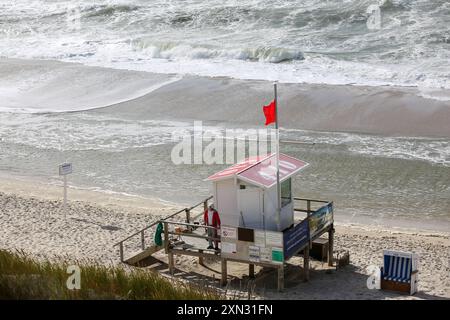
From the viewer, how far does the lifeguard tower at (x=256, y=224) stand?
16453 mm

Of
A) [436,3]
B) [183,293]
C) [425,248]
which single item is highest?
[436,3]

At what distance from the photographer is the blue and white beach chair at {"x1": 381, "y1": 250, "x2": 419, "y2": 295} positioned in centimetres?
1628

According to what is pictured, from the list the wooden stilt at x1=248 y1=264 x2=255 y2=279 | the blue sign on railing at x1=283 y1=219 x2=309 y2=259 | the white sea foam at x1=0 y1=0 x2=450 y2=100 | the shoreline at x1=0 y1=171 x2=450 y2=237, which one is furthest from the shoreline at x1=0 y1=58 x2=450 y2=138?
the wooden stilt at x1=248 y1=264 x2=255 y2=279

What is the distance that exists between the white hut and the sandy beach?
1195 millimetres

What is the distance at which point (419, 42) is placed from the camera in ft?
129

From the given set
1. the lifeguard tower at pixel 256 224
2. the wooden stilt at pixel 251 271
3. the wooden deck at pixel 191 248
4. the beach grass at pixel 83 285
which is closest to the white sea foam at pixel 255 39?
the lifeguard tower at pixel 256 224

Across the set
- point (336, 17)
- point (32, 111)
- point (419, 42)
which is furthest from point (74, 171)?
point (336, 17)

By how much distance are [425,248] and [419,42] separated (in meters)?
21.5

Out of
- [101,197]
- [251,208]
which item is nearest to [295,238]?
[251,208]

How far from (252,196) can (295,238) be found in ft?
3.86

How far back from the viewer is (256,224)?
56.0 feet

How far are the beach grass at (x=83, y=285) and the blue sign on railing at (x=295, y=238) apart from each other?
3.52m

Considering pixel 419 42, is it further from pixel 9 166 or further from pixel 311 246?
pixel 311 246

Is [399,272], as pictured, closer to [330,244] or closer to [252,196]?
[330,244]
